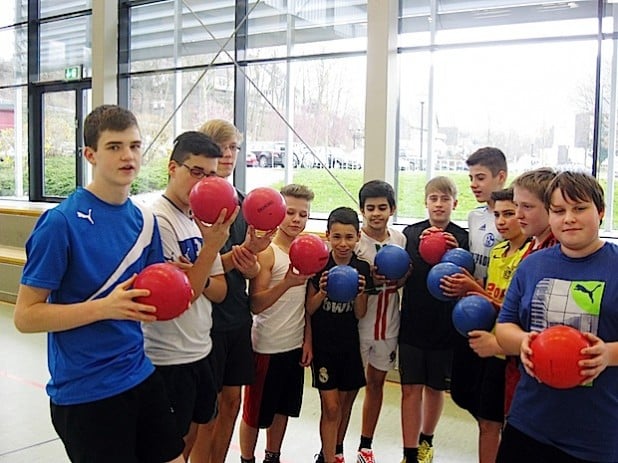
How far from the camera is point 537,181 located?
2221mm

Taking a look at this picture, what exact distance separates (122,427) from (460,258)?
62.0 inches

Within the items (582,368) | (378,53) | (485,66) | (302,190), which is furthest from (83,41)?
(582,368)

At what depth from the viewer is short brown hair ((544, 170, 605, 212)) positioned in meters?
1.79

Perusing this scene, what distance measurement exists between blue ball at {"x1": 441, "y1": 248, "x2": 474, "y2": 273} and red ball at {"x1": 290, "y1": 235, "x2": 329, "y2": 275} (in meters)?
0.55

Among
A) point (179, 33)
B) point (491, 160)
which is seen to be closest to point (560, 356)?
point (491, 160)

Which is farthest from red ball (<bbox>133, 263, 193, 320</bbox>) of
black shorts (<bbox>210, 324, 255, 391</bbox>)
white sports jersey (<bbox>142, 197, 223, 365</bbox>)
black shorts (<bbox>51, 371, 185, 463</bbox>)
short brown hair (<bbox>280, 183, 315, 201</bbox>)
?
short brown hair (<bbox>280, 183, 315, 201</bbox>)

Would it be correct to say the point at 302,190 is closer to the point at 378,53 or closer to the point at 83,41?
the point at 378,53

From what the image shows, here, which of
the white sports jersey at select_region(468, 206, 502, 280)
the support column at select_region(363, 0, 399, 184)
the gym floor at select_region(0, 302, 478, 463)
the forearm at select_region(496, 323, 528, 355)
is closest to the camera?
the forearm at select_region(496, 323, 528, 355)

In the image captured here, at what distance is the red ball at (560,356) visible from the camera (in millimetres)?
1601

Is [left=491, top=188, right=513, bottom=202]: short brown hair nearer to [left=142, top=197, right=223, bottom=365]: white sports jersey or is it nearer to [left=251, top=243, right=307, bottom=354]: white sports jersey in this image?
[left=251, top=243, right=307, bottom=354]: white sports jersey

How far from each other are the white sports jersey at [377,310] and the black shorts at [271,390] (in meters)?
0.36

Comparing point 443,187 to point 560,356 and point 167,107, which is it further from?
point 167,107

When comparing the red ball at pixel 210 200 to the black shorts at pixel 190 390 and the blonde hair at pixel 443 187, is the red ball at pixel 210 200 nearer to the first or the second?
the black shorts at pixel 190 390

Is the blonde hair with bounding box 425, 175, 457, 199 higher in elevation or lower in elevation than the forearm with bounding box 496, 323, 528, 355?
higher
